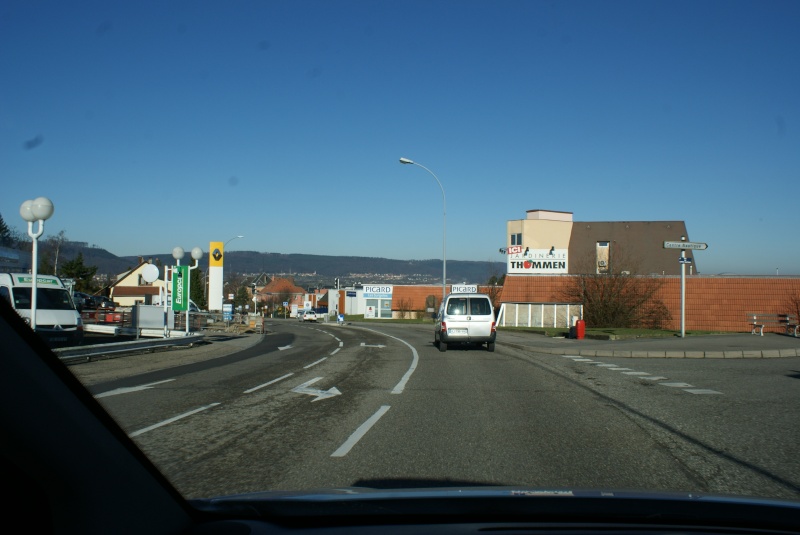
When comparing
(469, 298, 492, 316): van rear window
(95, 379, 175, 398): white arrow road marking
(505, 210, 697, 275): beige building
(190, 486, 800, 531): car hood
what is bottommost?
(95, 379, 175, 398): white arrow road marking

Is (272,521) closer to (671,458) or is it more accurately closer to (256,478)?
(256,478)

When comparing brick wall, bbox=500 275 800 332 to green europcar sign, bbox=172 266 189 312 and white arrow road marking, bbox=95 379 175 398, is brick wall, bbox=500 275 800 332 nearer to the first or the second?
green europcar sign, bbox=172 266 189 312

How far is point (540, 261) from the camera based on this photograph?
214ft

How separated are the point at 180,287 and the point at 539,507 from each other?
26.0 metres

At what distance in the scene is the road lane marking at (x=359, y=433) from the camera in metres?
6.79

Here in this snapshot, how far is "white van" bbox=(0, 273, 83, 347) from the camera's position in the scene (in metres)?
20.6

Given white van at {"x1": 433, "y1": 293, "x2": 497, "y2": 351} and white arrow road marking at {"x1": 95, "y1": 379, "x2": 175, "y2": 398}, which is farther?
white van at {"x1": 433, "y1": 293, "x2": 497, "y2": 351}

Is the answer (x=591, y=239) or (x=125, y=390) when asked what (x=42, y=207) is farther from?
(x=591, y=239)

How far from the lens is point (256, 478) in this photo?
5.59 meters

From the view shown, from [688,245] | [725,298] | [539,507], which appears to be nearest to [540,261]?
[725,298]

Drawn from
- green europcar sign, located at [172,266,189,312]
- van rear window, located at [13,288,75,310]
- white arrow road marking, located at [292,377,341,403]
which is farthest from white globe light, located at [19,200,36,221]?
green europcar sign, located at [172,266,189,312]

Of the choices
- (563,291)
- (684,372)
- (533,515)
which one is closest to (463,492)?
(533,515)

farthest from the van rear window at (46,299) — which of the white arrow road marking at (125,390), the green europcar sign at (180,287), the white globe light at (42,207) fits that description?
the white arrow road marking at (125,390)

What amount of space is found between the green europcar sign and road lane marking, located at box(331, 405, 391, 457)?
18662mm
